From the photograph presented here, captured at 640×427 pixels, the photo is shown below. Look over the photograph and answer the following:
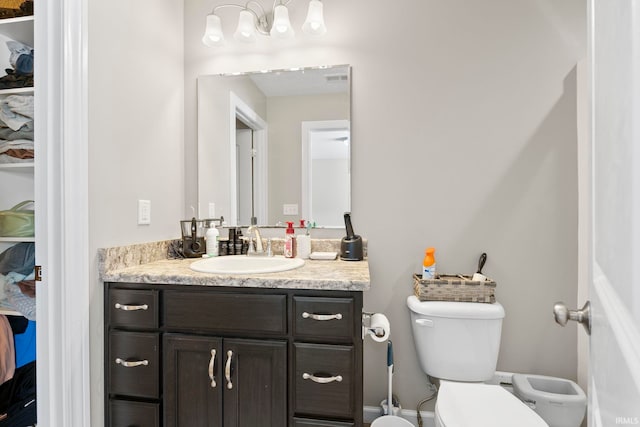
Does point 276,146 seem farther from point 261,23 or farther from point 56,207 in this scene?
point 56,207

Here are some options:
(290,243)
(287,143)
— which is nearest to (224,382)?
(290,243)

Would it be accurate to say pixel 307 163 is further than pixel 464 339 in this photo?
Yes

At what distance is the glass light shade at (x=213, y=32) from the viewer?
1.81 metres

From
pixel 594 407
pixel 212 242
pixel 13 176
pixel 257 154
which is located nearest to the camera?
pixel 594 407

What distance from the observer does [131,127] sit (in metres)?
1.53

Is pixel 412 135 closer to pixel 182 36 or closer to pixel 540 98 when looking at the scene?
pixel 540 98

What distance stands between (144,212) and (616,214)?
1733 mm

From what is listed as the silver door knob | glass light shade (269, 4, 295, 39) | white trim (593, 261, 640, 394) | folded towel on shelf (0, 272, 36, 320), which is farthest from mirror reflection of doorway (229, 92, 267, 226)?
white trim (593, 261, 640, 394)

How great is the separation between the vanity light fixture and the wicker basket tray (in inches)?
57.1

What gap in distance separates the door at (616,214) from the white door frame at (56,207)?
61.1 inches

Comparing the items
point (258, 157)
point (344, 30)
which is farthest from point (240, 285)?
point (344, 30)

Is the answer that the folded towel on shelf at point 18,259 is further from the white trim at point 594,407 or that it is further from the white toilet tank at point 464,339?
the white trim at point 594,407

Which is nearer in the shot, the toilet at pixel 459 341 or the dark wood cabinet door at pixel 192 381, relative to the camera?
the dark wood cabinet door at pixel 192 381

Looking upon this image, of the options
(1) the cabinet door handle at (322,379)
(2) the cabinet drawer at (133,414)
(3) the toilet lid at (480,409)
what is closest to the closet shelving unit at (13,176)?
(2) the cabinet drawer at (133,414)
